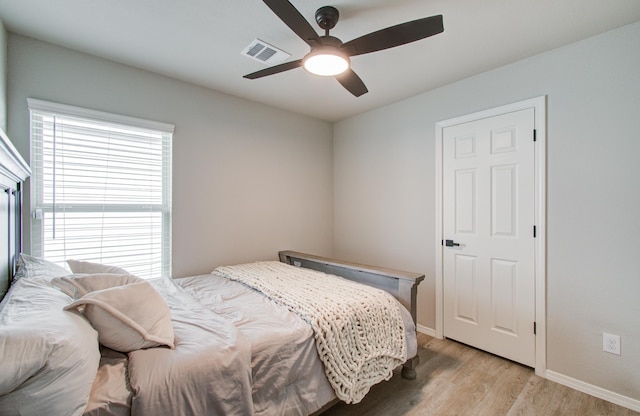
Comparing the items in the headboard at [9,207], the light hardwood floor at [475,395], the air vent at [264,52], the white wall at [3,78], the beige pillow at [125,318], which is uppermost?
the air vent at [264,52]

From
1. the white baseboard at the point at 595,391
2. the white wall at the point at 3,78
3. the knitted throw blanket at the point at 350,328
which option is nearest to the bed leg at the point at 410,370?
the knitted throw blanket at the point at 350,328

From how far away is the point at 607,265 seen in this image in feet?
6.61

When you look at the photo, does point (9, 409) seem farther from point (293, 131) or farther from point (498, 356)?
point (293, 131)

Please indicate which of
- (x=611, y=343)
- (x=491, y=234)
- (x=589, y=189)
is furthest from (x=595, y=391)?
(x=589, y=189)

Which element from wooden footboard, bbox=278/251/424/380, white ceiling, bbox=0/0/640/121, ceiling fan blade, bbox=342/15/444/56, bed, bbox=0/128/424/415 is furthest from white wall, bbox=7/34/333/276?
ceiling fan blade, bbox=342/15/444/56

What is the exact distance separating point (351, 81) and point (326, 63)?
1.03ft

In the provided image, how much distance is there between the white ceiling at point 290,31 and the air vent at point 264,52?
0.14ft

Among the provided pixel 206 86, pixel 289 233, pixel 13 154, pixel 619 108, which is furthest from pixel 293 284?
pixel 619 108

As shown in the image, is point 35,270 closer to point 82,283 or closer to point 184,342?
point 82,283

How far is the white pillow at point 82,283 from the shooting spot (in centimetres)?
128

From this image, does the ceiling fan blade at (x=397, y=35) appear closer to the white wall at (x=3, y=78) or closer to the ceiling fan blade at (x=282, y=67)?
the ceiling fan blade at (x=282, y=67)

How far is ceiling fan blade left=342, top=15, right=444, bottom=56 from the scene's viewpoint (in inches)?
56.1

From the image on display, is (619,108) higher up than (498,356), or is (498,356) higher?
(619,108)

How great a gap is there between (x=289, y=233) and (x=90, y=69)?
242 centimetres
